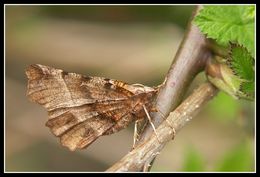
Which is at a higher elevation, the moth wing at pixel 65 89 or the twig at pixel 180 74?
the twig at pixel 180 74

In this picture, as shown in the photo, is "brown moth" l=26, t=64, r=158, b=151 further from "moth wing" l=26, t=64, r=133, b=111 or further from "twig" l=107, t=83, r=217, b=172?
"twig" l=107, t=83, r=217, b=172

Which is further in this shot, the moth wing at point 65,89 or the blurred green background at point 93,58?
the blurred green background at point 93,58

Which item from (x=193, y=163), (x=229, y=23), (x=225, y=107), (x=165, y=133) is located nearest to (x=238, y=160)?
(x=193, y=163)

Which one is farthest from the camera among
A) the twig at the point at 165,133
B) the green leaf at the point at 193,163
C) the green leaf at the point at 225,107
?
the green leaf at the point at 225,107

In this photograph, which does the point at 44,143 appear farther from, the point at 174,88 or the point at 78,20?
the point at 174,88

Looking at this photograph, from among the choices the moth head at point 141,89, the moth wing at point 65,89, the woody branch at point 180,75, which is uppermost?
the woody branch at point 180,75

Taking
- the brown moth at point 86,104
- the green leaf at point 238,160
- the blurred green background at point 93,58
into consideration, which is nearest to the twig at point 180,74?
the brown moth at point 86,104

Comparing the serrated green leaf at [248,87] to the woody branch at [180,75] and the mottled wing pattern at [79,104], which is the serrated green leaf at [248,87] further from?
the mottled wing pattern at [79,104]
